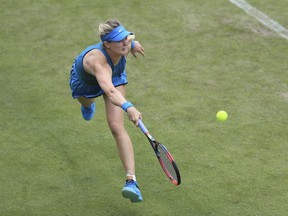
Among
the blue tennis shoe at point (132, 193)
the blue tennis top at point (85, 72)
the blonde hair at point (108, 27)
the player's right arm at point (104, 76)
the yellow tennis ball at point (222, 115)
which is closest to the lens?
the player's right arm at point (104, 76)

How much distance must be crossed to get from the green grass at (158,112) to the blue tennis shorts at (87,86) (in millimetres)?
923

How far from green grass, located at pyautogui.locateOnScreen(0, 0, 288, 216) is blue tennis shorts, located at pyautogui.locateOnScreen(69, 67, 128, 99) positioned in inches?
36.4

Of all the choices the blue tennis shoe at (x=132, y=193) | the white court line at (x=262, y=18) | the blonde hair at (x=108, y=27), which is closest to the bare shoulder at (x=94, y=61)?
the blonde hair at (x=108, y=27)

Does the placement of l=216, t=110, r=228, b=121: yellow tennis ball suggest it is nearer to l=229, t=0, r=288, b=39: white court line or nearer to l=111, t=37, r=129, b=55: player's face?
l=111, t=37, r=129, b=55: player's face

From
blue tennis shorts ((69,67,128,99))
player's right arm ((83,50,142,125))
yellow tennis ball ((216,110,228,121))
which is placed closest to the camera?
player's right arm ((83,50,142,125))

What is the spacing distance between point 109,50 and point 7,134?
257 cm

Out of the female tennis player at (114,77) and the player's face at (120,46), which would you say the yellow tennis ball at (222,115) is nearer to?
the female tennis player at (114,77)

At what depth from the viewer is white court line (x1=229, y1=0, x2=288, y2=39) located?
12.6 m

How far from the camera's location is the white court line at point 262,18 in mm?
12641

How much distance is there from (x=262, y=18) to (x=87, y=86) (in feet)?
19.0

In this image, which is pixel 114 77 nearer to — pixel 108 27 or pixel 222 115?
pixel 108 27

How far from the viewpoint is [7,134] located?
31.3 ft

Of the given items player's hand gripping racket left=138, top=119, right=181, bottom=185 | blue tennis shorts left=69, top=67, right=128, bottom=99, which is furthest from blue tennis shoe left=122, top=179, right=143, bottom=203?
blue tennis shorts left=69, top=67, right=128, bottom=99

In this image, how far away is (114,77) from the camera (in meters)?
8.15
